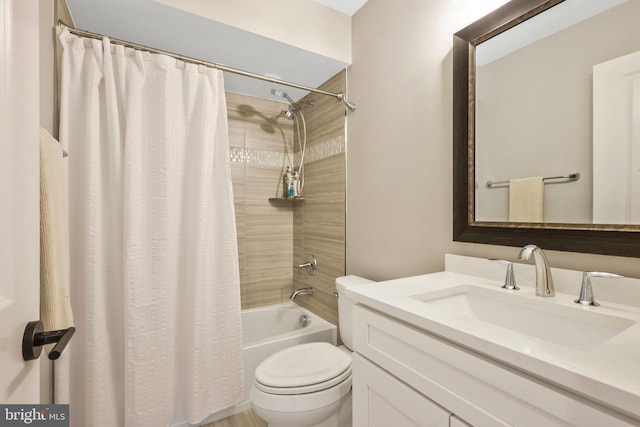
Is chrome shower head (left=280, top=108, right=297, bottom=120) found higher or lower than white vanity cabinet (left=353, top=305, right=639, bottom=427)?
higher

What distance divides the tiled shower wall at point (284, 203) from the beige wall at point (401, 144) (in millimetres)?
178

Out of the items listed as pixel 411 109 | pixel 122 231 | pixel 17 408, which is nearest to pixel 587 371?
pixel 17 408

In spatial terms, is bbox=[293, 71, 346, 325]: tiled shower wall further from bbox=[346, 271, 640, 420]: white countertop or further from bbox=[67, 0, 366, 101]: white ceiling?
bbox=[346, 271, 640, 420]: white countertop

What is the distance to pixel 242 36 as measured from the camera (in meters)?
1.52

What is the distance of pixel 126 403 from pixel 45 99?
134 cm

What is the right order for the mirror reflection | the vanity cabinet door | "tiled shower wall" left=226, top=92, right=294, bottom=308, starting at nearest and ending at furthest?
1. the vanity cabinet door
2. the mirror reflection
3. "tiled shower wall" left=226, top=92, right=294, bottom=308

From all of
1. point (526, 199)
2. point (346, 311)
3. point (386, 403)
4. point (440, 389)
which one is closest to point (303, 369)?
point (346, 311)

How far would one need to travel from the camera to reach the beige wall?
4.08 ft

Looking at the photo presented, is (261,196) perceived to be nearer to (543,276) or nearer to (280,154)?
(280,154)

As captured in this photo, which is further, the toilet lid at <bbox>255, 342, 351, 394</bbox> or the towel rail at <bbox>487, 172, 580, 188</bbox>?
the toilet lid at <bbox>255, 342, 351, 394</bbox>

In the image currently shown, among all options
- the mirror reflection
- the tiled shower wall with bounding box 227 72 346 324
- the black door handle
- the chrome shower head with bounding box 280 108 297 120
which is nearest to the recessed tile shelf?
the tiled shower wall with bounding box 227 72 346 324

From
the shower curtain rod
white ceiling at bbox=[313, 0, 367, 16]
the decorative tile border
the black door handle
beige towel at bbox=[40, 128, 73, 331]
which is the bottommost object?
the black door handle

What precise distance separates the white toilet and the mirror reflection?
954 mm

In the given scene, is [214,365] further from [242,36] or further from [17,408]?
[242,36]
